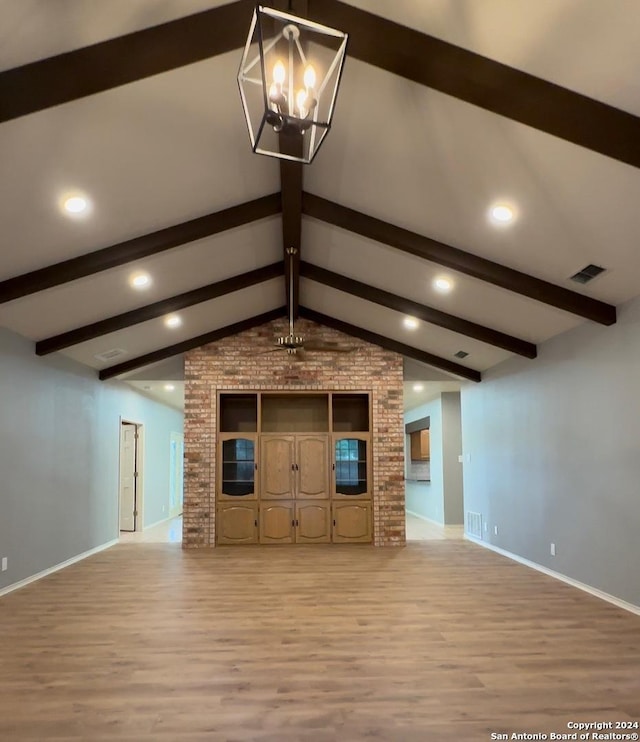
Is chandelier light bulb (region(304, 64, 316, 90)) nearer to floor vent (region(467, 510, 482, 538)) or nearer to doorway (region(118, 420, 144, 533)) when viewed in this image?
floor vent (region(467, 510, 482, 538))

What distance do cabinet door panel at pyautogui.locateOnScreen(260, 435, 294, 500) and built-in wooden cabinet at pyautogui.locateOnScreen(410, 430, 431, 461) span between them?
4.74 meters

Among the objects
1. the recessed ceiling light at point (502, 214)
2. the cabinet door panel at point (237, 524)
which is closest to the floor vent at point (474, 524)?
the cabinet door panel at point (237, 524)

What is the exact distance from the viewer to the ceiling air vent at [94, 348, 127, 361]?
24.7ft

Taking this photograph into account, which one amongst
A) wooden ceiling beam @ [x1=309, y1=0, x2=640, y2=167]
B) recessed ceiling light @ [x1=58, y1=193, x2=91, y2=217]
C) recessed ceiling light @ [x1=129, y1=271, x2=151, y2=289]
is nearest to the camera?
wooden ceiling beam @ [x1=309, y1=0, x2=640, y2=167]

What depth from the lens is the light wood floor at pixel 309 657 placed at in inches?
111

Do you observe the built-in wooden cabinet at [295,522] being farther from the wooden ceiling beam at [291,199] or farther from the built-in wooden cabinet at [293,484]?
the wooden ceiling beam at [291,199]

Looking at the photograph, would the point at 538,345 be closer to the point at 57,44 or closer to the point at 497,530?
the point at 497,530

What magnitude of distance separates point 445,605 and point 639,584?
1526 mm

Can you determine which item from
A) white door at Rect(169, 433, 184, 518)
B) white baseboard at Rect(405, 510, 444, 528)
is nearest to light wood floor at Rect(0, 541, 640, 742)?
white baseboard at Rect(405, 510, 444, 528)

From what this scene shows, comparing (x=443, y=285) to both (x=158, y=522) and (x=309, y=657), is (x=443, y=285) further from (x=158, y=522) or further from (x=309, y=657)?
(x=158, y=522)

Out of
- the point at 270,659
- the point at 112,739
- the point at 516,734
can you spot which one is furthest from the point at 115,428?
the point at 516,734

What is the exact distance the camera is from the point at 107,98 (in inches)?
126

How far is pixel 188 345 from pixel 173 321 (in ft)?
3.69

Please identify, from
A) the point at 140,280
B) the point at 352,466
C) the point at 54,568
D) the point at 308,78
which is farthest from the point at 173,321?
the point at 308,78
